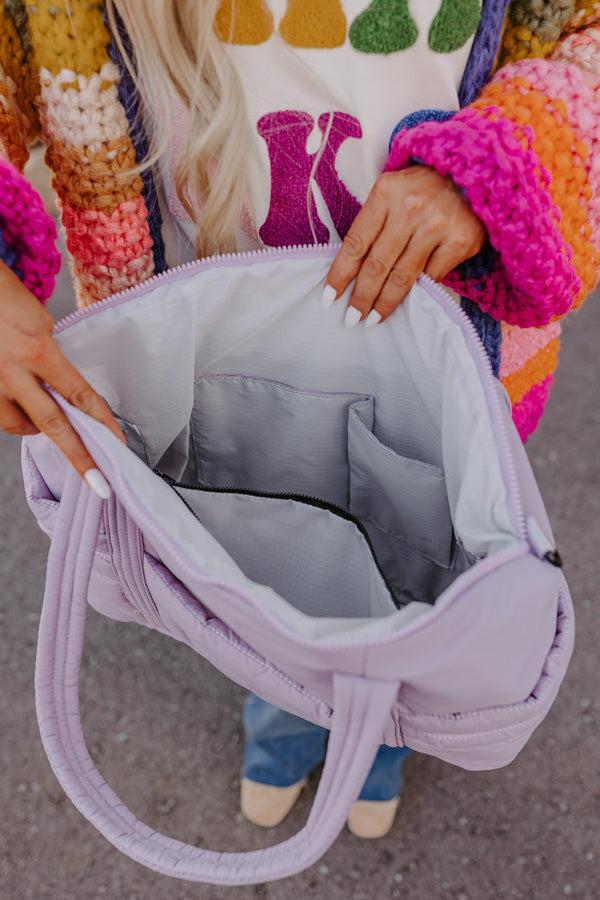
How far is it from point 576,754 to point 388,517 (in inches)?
24.8

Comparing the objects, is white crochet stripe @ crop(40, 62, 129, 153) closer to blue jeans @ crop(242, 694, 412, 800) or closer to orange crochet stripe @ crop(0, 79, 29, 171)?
orange crochet stripe @ crop(0, 79, 29, 171)

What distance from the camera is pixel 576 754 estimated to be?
1.19 meters

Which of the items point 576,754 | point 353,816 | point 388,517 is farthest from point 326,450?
point 576,754

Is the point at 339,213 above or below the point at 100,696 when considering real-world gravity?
above

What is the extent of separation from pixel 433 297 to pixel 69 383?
0.93 ft

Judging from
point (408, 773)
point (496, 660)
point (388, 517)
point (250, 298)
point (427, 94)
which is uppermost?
point (427, 94)

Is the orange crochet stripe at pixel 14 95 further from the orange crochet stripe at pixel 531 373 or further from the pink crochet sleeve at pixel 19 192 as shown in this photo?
the orange crochet stripe at pixel 531 373

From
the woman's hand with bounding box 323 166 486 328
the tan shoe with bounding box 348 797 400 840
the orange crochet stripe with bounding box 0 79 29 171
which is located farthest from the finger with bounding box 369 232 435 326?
the tan shoe with bounding box 348 797 400 840

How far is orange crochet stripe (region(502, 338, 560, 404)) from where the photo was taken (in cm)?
84

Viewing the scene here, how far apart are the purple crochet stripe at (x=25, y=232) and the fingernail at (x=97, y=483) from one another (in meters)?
0.16

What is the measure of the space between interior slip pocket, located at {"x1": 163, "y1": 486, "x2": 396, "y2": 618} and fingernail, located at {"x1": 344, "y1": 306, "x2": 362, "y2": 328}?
0.59 ft

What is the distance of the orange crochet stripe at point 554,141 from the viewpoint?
0.59 m

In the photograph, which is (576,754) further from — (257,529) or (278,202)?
(278,202)

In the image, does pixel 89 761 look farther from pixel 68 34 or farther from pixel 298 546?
pixel 68 34
